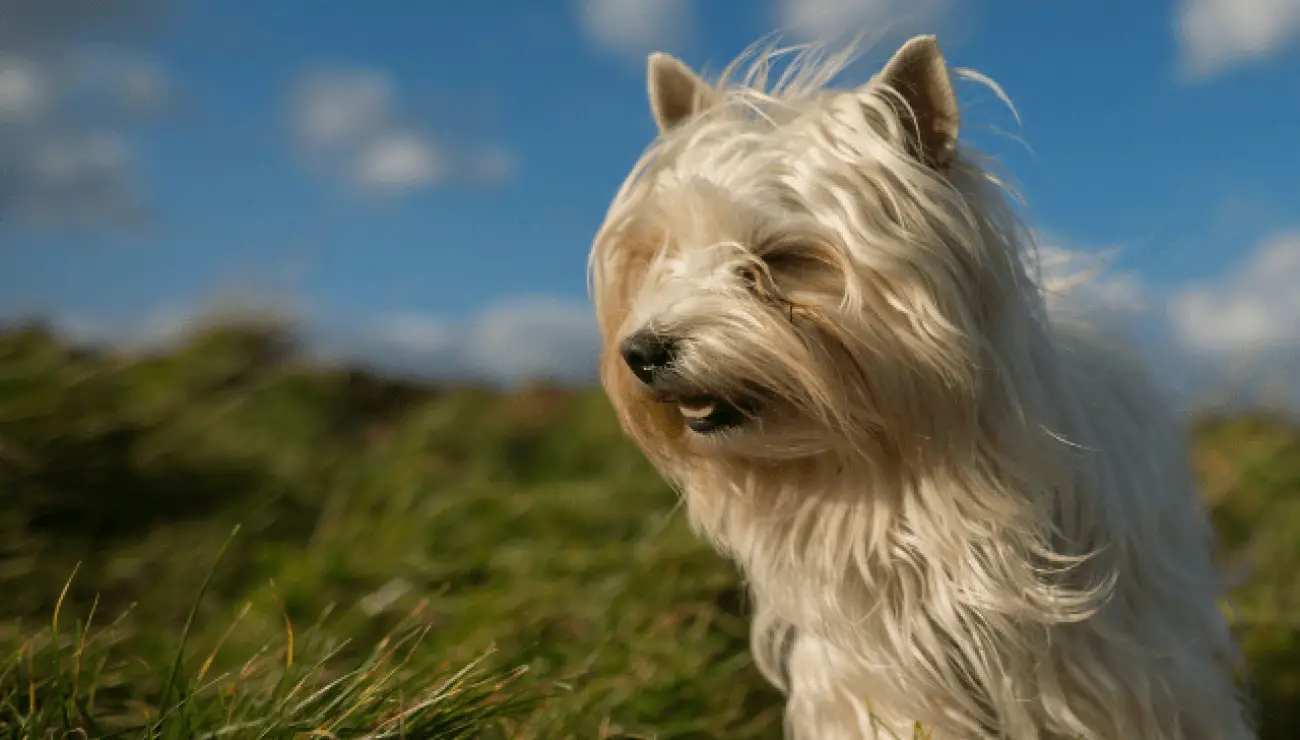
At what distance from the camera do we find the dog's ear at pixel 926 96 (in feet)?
7.95

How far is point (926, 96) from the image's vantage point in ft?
8.16

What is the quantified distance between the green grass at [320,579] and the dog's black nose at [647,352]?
897mm

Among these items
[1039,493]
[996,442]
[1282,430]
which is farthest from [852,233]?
[1282,430]

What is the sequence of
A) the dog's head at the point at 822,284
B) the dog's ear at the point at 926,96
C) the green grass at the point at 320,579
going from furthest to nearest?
the green grass at the point at 320,579 < the dog's ear at the point at 926,96 < the dog's head at the point at 822,284

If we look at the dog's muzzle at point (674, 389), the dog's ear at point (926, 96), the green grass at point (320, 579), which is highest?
the dog's ear at point (926, 96)

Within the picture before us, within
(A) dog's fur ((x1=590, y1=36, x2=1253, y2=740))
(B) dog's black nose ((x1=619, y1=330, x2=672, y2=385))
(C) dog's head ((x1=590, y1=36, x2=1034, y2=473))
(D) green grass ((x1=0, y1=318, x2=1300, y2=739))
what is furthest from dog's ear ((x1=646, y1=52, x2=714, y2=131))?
(D) green grass ((x1=0, y1=318, x2=1300, y2=739))

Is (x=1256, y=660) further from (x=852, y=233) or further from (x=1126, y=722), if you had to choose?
(x=852, y=233)

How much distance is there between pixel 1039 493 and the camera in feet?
8.00

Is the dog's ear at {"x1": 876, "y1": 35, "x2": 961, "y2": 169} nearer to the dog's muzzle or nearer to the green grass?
the dog's muzzle

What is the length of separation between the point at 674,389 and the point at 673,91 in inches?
37.0

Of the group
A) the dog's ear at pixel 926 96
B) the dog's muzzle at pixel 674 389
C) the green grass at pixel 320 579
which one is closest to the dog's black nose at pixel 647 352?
the dog's muzzle at pixel 674 389

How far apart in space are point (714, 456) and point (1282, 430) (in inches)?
316

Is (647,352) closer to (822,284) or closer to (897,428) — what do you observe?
(822,284)

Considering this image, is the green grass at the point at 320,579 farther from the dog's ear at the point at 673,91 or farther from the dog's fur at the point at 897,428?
the dog's ear at the point at 673,91
